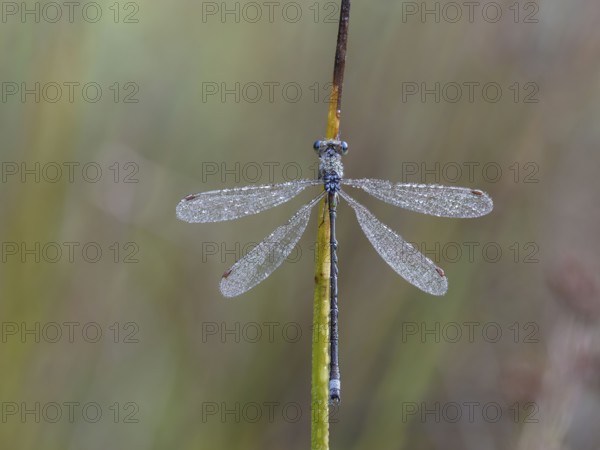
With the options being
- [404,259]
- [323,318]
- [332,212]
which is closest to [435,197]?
[404,259]

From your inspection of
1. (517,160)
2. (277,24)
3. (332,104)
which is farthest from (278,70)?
(332,104)

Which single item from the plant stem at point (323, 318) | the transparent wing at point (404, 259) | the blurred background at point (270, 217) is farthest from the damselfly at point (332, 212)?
the plant stem at point (323, 318)

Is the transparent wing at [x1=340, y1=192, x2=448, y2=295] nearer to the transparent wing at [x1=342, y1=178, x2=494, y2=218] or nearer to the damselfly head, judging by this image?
the transparent wing at [x1=342, y1=178, x2=494, y2=218]

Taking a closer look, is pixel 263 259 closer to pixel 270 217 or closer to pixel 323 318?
pixel 270 217

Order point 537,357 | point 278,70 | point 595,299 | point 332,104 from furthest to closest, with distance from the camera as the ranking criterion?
point 278,70, point 537,357, point 595,299, point 332,104

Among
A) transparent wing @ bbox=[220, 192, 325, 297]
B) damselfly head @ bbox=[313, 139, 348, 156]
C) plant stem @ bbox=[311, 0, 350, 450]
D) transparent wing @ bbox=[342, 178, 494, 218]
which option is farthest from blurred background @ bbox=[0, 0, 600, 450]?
plant stem @ bbox=[311, 0, 350, 450]

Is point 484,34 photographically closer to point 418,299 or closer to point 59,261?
point 418,299

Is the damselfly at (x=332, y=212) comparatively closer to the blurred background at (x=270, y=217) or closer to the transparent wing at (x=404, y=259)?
the transparent wing at (x=404, y=259)
